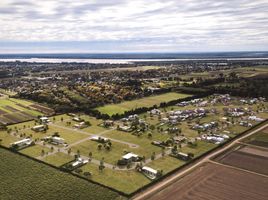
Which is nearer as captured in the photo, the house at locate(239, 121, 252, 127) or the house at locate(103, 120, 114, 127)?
the house at locate(239, 121, 252, 127)

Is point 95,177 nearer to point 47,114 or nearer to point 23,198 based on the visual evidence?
point 23,198

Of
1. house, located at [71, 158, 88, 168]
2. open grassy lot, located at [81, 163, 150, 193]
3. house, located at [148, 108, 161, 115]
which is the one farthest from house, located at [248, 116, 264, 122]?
house, located at [71, 158, 88, 168]

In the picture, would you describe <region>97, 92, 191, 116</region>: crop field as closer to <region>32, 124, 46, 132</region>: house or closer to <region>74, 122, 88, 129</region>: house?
<region>74, 122, 88, 129</region>: house

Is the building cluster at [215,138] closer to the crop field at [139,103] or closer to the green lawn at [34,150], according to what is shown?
the crop field at [139,103]

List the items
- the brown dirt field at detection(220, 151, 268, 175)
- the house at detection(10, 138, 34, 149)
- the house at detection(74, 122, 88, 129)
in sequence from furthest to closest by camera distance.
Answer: the house at detection(74, 122, 88, 129), the house at detection(10, 138, 34, 149), the brown dirt field at detection(220, 151, 268, 175)

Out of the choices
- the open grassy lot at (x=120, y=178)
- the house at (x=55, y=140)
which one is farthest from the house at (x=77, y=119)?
the open grassy lot at (x=120, y=178)

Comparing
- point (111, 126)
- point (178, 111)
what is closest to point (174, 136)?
point (111, 126)

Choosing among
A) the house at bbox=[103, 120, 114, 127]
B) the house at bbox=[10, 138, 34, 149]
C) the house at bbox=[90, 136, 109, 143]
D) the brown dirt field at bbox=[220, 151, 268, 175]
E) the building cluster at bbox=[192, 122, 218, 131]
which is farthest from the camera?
the house at bbox=[103, 120, 114, 127]
